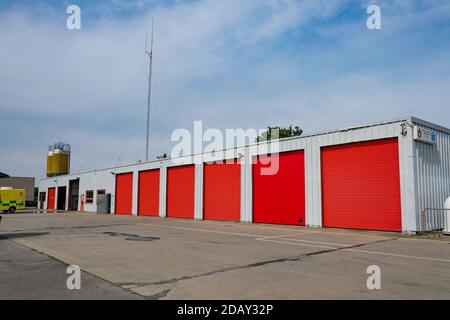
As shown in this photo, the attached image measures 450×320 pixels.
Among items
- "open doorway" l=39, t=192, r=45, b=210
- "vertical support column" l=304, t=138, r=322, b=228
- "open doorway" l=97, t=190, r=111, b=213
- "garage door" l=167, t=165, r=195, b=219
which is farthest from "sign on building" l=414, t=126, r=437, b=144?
"open doorway" l=39, t=192, r=45, b=210

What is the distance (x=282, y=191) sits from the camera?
22000mm

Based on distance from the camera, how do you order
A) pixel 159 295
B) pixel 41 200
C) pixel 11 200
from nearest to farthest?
1. pixel 159 295
2. pixel 11 200
3. pixel 41 200

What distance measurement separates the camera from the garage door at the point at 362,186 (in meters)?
17.1

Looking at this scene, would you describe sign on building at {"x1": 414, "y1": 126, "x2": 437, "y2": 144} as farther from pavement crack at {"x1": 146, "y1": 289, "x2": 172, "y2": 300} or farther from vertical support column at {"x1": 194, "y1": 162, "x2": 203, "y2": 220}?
vertical support column at {"x1": 194, "y1": 162, "x2": 203, "y2": 220}

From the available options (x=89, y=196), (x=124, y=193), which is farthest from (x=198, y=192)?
(x=89, y=196)

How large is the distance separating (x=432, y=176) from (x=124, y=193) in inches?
1137

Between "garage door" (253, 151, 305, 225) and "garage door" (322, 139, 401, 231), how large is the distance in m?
1.61

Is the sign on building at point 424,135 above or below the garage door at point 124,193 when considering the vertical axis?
above

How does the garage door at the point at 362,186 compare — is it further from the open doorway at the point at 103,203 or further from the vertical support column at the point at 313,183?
the open doorway at the point at 103,203

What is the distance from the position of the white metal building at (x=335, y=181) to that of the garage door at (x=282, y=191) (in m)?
0.06

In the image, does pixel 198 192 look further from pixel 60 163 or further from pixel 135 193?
pixel 60 163

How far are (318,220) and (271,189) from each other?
3819 mm

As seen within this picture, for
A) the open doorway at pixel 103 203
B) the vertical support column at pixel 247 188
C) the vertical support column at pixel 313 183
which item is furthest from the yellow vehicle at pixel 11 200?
the vertical support column at pixel 313 183

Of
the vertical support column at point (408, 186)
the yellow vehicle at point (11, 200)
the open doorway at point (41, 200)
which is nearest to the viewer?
the vertical support column at point (408, 186)
